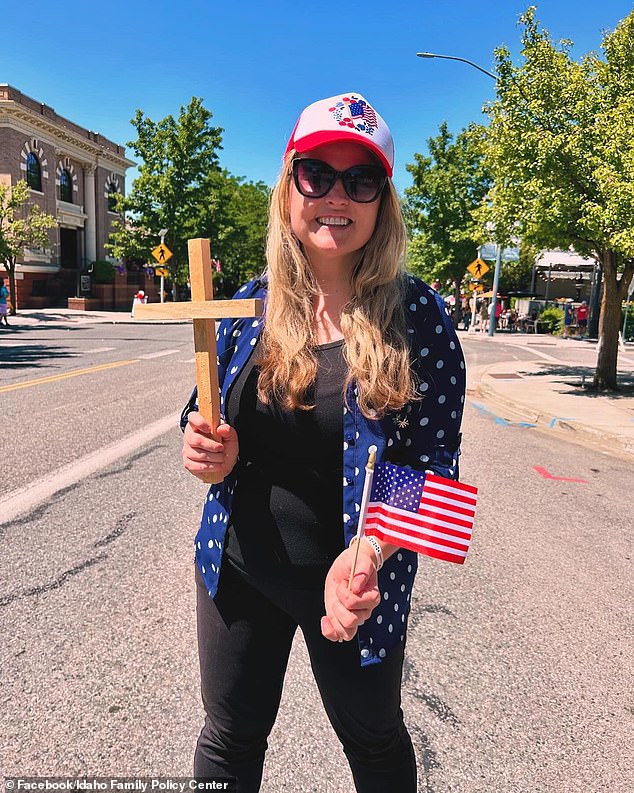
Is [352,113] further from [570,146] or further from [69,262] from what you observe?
[69,262]

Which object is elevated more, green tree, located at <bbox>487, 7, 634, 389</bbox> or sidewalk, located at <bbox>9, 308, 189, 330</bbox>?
green tree, located at <bbox>487, 7, 634, 389</bbox>

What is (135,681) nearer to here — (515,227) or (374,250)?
(374,250)

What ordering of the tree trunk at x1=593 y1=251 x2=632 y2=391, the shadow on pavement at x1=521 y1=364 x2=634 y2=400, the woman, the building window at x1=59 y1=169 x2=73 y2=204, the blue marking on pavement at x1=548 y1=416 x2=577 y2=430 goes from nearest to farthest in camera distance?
the woman → the blue marking on pavement at x1=548 y1=416 x2=577 y2=430 → the shadow on pavement at x1=521 y1=364 x2=634 y2=400 → the tree trunk at x1=593 y1=251 x2=632 y2=391 → the building window at x1=59 y1=169 x2=73 y2=204

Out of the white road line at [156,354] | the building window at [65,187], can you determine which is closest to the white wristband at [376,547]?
the white road line at [156,354]

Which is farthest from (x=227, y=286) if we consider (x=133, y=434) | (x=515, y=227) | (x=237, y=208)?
(x=133, y=434)

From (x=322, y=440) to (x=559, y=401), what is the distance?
990 cm

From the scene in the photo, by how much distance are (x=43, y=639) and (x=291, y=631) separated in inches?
69.2

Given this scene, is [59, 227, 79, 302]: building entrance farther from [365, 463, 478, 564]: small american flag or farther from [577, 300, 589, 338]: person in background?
[365, 463, 478, 564]: small american flag

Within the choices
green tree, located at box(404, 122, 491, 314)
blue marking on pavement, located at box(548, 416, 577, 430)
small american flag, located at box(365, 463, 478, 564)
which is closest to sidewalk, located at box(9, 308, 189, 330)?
green tree, located at box(404, 122, 491, 314)

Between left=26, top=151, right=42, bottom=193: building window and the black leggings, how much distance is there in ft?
134

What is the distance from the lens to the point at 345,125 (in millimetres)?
1550

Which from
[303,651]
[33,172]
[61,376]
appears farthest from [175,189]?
[303,651]

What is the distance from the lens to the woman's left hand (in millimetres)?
1315

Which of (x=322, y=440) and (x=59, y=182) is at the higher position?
(x=59, y=182)
